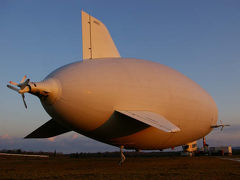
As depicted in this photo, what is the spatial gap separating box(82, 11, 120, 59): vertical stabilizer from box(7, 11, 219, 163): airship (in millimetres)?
101

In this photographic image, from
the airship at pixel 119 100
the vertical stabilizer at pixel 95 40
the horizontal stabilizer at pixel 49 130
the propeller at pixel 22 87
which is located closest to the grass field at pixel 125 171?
the airship at pixel 119 100

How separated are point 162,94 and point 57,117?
5.94 meters

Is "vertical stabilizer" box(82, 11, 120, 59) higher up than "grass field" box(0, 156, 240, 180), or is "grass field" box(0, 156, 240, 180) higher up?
"vertical stabilizer" box(82, 11, 120, 59)

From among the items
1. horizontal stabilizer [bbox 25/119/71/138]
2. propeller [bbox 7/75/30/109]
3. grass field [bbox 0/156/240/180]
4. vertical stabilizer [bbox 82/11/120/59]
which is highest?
vertical stabilizer [bbox 82/11/120/59]

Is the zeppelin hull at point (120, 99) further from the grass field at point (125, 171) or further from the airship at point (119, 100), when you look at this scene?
the grass field at point (125, 171)

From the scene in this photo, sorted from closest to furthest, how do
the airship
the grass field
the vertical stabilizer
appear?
1. the grass field
2. the airship
3. the vertical stabilizer

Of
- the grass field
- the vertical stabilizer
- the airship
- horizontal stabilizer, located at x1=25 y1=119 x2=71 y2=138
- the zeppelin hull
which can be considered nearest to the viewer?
the grass field

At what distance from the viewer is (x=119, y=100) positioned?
43.6ft

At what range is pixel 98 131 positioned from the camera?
1420 cm

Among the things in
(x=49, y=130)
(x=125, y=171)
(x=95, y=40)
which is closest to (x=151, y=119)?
(x=125, y=171)

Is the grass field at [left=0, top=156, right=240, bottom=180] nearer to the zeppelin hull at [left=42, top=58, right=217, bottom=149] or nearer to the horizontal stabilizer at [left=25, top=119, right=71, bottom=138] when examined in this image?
the zeppelin hull at [left=42, top=58, right=217, bottom=149]

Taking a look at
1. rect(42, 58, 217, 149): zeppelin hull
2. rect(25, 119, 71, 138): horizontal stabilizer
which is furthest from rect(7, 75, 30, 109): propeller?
rect(25, 119, 71, 138): horizontal stabilizer

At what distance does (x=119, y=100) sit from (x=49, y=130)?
23.8 feet

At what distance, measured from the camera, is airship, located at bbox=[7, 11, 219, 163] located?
41.6 ft
